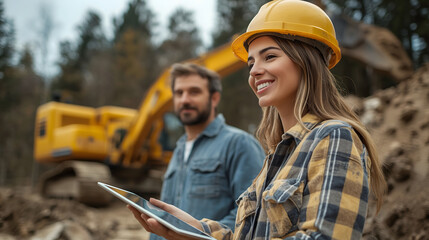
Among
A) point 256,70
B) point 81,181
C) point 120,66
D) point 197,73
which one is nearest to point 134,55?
point 120,66

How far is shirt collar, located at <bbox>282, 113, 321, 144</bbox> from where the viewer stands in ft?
4.31

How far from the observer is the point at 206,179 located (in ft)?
8.82

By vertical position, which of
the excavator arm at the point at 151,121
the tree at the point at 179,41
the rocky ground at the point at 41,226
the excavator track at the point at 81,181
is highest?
the tree at the point at 179,41

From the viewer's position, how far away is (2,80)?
2019cm

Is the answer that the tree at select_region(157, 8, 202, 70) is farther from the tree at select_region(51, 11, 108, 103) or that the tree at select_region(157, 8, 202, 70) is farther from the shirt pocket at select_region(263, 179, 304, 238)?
the shirt pocket at select_region(263, 179, 304, 238)

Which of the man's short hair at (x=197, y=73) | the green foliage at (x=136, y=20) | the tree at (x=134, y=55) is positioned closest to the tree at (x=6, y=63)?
the tree at (x=134, y=55)

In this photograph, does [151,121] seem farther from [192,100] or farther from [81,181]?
[192,100]

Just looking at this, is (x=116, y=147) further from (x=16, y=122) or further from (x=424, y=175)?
(x=16, y=122)

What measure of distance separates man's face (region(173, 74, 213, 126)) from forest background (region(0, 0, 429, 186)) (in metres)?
8.41

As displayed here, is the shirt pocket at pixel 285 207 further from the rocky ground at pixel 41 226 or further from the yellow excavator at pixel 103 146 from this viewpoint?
the yellow excavator at pixel 103 146

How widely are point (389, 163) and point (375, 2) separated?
8790 mm

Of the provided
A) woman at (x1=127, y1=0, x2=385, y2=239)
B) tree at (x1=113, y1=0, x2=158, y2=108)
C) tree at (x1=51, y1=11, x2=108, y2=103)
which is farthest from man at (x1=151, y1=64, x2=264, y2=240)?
tree at (x1=51, y1=11, x2=108, y2=103)

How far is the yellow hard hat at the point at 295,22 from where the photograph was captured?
139cm

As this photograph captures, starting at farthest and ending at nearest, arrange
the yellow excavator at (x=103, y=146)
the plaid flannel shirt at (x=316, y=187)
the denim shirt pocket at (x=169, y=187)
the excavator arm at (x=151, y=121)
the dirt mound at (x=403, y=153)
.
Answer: the yellow excavator at (x=103, y=146) → the excavator arm at (x=151, y=121) → the dirt mound at (x=403, y=153) → the denim shirt pocket at (x=169, y=187) → the plaid flannel shirt at (x=316, y=187)
